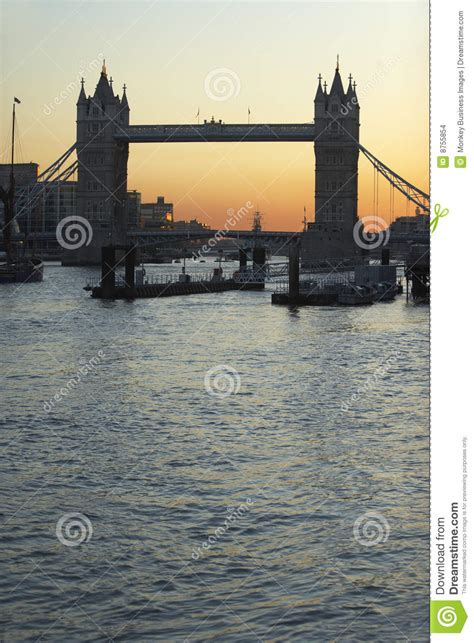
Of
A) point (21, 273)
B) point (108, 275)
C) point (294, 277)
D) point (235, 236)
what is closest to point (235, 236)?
point (235, 236)

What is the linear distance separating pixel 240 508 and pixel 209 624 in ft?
9.25

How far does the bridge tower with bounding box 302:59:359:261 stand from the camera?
303ft

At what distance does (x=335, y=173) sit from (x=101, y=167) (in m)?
22.1

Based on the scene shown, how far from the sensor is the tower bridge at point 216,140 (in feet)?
290

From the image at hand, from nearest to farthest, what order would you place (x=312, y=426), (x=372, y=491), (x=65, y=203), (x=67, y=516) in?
(x=67, y=516) → (x=372, y=491) → (x=312, y=426) → (x=65, y=203)

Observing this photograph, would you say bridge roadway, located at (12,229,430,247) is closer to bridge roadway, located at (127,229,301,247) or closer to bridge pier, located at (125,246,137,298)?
bridge roadway, located at (127,229,301,247)

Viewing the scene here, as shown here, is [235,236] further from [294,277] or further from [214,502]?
[214,502]

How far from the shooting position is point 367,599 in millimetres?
8016

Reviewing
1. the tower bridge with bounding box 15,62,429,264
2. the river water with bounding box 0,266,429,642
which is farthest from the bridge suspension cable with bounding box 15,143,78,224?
the river water with bounding box 0,266,429,642

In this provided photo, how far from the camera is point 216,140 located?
290 feet
